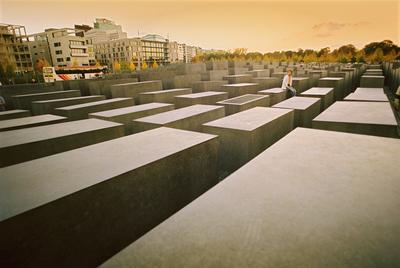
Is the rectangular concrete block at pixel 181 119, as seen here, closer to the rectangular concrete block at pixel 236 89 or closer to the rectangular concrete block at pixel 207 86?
the rectangular concrete block at pixel 236 89

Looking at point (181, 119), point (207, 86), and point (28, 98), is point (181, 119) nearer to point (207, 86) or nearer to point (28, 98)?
point (207, 86)

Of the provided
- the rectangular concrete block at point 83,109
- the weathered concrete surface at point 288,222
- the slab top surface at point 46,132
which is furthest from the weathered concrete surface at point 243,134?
the rectangular concrete block at point 83,109

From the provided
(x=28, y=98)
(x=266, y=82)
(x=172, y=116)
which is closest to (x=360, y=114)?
(x=172, y=116)

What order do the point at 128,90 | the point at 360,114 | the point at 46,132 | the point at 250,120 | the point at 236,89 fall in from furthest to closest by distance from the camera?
the point at 128,90, the point at 236,89, the point at 250,120, the point at 360,114, the point at 46,132

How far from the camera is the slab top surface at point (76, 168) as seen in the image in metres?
Answer: 2.08

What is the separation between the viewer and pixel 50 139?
3.99m

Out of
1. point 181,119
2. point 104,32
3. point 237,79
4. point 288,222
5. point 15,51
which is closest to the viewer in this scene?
point 288,222

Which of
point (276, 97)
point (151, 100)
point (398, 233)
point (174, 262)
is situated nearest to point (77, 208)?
point (174, 262)

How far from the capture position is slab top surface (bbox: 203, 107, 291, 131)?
4.72 metres

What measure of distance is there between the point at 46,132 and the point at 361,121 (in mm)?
6008

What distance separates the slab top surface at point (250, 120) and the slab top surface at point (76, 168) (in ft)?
3.88

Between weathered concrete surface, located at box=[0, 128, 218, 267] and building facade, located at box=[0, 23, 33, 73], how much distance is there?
6726 centimetres

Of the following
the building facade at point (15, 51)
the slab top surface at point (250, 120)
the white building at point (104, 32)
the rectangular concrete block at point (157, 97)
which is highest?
the white building at point (104, 32)

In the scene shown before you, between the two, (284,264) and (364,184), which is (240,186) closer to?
(284,264)
